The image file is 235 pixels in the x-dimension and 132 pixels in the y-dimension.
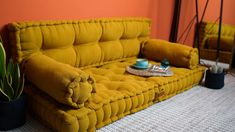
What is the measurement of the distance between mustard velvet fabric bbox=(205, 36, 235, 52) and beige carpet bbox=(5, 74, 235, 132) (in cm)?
102

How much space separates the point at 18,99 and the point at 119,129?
0.71 meters

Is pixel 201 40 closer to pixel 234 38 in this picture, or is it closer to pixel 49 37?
pixel 234 38

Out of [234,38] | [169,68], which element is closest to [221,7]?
[234,38]

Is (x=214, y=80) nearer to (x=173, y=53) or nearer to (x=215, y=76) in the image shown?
(x=215, y=76)

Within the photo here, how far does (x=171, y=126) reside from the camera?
204 cm

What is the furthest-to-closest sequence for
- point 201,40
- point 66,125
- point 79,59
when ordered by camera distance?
point 201,40 < point 79,59 < point 66,125

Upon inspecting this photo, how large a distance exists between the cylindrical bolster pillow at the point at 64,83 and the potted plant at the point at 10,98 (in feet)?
0.43

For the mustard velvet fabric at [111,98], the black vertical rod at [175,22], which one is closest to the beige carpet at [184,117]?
the mustard velvet fabric at [111,98]

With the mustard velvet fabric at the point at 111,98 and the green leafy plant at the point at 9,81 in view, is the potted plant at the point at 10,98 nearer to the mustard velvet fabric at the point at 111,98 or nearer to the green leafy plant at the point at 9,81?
the green leafy plant at the point at 9,81

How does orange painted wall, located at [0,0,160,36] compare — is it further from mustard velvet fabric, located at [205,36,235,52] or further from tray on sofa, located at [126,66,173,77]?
mustard velvet fabric, located at [205,36,235,52]

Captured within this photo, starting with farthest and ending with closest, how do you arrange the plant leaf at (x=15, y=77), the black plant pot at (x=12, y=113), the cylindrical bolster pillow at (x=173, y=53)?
the cylindrical bolster pillow at (x=173, y=53)
the plant leaf at (x=15, y=77)
the black plant pot at (x=12, y=113)

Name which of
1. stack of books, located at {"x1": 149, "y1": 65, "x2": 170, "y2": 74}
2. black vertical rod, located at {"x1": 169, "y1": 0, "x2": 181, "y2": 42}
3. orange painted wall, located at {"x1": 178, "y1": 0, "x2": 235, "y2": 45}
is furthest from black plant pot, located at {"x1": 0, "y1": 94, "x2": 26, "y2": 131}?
orange painted wall, located at {"x1": 178, "y1": 0, "x2": 235, "y2": 45}

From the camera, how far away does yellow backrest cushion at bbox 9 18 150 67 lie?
2.07 metres

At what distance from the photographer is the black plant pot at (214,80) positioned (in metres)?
Answer: 2.83
